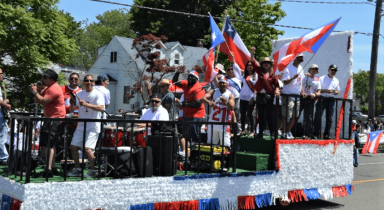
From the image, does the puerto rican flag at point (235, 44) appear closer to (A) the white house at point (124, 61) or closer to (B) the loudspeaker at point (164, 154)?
(B) the loudspeaker at point (164, 154)

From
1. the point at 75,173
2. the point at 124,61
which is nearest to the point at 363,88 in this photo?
the point at 124,61

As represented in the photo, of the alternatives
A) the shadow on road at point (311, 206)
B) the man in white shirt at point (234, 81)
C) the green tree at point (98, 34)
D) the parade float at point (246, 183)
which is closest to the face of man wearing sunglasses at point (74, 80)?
the parade float at point (246, 183)

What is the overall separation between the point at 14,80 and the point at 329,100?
19.8m

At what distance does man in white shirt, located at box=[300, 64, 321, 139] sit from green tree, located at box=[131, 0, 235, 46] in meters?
41.8

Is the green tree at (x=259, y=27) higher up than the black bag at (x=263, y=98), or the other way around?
the green tree at (x=259, y=27)

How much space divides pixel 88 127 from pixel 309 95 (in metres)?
4.26

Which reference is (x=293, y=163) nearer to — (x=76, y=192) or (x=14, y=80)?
(x=76, y=192)

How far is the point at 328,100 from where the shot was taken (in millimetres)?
9016

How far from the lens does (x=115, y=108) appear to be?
156 feet

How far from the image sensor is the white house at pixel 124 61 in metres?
44.0

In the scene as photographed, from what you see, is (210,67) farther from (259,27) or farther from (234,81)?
(259,27)

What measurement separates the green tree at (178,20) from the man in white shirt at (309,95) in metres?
41.8

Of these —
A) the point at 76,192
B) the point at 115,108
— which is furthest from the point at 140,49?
the point at 76,192

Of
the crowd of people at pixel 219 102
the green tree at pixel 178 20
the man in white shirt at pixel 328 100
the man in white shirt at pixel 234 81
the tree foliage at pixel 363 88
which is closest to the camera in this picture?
the crowd of people at pixel 219 102
